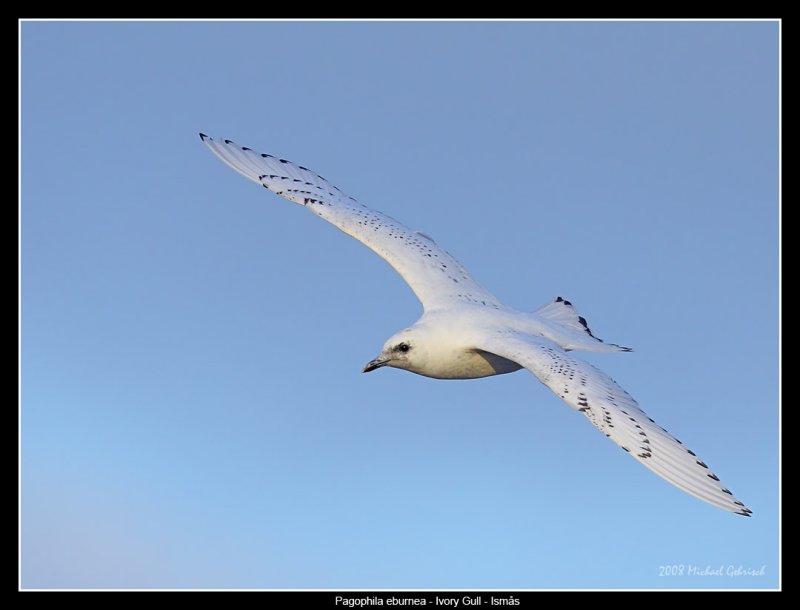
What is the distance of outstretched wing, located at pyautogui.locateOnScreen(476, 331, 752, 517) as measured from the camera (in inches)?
326

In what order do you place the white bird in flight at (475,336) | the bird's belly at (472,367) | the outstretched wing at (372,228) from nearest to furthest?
the white bird in flight at (475,336)
the bird's belly at (472,367)
the outstretched wing at (372,228)

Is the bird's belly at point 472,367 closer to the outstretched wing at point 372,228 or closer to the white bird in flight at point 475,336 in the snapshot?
the white bird in flight at point 475,336

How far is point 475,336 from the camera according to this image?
1043cm

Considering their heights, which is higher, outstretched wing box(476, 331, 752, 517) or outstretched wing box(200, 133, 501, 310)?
outstretched wing box(200, 133, 501, 310)

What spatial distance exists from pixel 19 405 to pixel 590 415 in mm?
5625

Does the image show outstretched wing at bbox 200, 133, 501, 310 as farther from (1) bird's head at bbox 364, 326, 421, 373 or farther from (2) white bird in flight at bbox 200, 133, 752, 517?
(1) bird's head at bbox 364, 326, 421, 373

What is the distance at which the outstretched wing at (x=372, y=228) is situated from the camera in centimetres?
1162

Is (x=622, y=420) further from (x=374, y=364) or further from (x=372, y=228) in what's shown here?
(x=372, y=228)

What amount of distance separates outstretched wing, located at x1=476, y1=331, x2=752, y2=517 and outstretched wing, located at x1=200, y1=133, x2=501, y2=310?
6.08 ft

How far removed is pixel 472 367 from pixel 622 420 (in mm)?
2192

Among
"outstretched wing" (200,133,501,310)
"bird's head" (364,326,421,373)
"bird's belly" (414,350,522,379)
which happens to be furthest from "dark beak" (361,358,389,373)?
"outstretched wing" (200,133,501,310)

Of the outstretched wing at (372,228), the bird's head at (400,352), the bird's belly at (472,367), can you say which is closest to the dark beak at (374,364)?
the bird's head at (400,352)

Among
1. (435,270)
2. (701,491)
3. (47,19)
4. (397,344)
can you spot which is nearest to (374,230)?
(435,270)

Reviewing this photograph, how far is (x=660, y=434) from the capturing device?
869 centimetres
